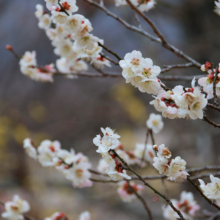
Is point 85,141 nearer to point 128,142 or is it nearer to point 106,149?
point 128,142

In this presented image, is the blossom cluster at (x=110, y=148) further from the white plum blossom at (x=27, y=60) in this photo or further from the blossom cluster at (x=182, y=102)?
the white plum blossom at (x=27, y=60)

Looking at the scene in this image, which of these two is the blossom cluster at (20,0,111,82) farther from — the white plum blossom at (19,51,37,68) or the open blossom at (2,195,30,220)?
the open blossom at (2,195,30,220)

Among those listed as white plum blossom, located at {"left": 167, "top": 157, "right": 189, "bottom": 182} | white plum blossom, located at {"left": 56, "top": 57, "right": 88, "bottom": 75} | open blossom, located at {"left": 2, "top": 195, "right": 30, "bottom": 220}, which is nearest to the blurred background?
white plum blossom, located at {"left": 56, "top": 57, "right": 88, "bottom": 75}

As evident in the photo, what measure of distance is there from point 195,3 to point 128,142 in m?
2.08

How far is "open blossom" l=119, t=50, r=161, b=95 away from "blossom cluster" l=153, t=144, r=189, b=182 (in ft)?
0.53

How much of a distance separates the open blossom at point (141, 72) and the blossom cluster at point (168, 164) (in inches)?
6.3

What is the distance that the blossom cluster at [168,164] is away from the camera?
704 millimetres

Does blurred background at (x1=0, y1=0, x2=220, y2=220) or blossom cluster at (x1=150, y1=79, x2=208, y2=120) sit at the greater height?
blurred background at (x1=0, y1=0, x2=220, y2=220)

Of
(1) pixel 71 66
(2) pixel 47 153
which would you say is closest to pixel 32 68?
(1) pixel 71 66

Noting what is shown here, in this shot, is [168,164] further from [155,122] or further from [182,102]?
[155,122]

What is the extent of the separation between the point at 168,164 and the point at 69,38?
2.69 feet

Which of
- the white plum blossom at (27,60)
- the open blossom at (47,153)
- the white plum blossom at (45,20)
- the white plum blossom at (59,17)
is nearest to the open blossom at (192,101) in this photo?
the white plum blossom at (59,17)

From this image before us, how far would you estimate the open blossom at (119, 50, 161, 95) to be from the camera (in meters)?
0.69

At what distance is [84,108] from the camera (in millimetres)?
4449
